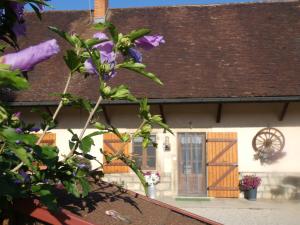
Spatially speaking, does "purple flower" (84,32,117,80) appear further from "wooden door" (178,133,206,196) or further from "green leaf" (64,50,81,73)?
"wooden door" (178,133,206,196)

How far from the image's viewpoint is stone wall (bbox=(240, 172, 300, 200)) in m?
13.3

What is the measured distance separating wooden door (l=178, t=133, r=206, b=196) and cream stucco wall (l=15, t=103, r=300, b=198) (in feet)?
0.88

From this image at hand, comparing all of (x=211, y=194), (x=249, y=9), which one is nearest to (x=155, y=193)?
(x=211, y=194)

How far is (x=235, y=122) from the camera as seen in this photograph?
13453mm

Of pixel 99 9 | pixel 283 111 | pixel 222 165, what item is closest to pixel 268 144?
pixel 283 111

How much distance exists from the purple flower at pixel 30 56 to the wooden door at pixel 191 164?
12.9 meters

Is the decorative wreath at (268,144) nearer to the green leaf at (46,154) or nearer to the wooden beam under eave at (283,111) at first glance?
the wooden beam under eave at (283,111)

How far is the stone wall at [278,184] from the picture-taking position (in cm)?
1326

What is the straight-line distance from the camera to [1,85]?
77 cm

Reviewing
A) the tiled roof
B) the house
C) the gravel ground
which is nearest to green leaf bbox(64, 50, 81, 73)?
the gravel ground

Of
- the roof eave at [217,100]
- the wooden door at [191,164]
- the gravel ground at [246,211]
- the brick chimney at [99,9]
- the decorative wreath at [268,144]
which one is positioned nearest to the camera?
the gravel ground at [246,211]

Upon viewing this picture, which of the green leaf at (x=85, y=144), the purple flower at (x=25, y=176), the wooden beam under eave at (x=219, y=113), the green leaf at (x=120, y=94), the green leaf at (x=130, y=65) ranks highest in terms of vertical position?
the wooden beam under eave at (x=219, y=113)

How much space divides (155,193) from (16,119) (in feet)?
40.4

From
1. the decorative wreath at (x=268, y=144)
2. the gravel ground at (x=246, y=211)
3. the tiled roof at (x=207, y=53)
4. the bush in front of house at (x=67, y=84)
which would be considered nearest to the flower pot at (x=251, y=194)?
the gravel ground at (x=246, y=211)
